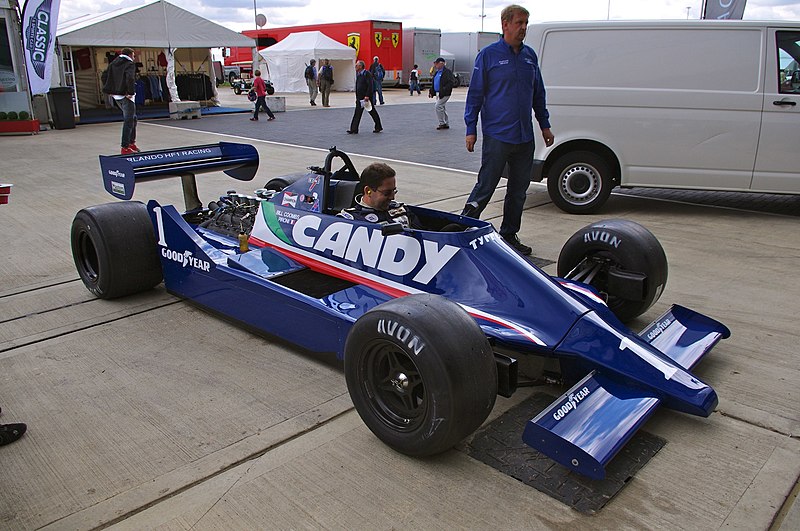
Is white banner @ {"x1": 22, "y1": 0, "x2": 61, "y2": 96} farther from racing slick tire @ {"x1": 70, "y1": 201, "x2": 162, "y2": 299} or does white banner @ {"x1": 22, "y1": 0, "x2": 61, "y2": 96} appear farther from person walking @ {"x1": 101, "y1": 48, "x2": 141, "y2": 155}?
racing slick tire @ {"x1": 70, "y1": 201, "x2": 162, "y2": 299}

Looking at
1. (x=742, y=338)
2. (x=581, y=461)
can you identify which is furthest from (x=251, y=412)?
(x=742, y=338)

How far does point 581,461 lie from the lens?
8.51ft

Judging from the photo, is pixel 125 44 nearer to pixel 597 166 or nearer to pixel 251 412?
pixel 597 166

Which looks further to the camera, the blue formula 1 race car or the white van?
the white van

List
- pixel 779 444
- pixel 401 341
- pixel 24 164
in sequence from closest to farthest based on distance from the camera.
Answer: pixel 401 341, pixel 779 444, pixel 24 164

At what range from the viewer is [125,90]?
1213cm

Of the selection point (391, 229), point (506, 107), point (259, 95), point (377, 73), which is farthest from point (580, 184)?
point (377, 73)

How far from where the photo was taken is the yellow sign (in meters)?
35.1

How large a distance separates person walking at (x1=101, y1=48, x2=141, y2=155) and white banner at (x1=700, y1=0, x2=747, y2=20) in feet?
33.9

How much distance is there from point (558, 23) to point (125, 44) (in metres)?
15.2

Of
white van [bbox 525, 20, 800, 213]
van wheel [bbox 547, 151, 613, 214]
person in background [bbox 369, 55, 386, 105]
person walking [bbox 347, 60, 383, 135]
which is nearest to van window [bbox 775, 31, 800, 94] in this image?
white van [bbox 525, 20, 800, 213]

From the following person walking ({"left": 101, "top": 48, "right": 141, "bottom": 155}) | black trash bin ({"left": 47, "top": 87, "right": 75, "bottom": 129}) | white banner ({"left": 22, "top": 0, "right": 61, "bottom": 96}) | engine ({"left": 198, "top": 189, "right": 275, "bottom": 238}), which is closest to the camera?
engine ({"left": 198, "top": 189, "right": 275, "bottom": 238})

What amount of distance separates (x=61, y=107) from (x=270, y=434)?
16.9 m

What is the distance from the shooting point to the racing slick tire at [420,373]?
2674mm
